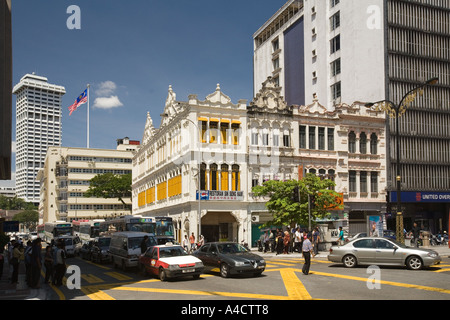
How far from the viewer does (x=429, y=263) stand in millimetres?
19969

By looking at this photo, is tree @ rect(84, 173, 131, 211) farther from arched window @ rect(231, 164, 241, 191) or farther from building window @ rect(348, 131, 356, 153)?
building window @ rect(348, 131, 356, 153)


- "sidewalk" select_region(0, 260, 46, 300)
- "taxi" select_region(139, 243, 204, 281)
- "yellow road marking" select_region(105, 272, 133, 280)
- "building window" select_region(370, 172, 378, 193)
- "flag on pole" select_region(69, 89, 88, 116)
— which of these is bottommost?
"yellow road marking" select_region(105, 272, 133, 280)

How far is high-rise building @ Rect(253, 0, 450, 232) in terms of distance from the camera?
5322 centimetres

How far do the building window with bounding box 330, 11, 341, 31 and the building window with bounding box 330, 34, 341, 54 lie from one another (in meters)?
1.41

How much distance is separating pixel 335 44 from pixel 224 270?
4675 centimetres

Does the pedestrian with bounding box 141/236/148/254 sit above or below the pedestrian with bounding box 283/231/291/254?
above

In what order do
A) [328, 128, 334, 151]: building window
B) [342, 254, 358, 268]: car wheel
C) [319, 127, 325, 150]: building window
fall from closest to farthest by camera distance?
[342, 254, 358, 268]: car wheel < [319, 127, 325, 150]: building window < [328, 128, 334, 151]: building window

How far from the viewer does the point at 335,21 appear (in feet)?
195

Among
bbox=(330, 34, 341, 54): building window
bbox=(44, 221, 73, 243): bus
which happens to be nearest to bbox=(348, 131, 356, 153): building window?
bbox=(330, 34, 341, 54): building window

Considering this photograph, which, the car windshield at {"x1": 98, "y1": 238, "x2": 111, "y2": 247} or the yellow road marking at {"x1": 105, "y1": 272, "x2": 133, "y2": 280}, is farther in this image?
the car windshield at {"x1": 98, "y1": 238, "x2": 111, "y2": 247}

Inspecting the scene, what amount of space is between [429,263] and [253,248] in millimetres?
24193

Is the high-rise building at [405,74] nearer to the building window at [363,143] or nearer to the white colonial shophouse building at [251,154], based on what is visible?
the building window at [363,143]
